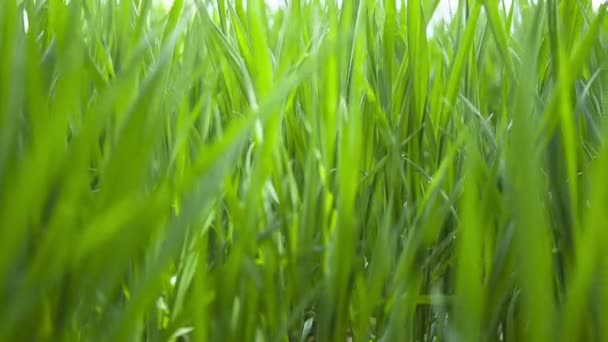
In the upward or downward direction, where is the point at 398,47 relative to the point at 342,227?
upward

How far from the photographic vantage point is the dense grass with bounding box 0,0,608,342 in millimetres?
237

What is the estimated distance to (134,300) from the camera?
229mm

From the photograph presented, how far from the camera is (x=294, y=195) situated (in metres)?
0.45

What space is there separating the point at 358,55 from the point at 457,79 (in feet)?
0.28

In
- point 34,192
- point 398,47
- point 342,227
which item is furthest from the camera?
point 398,47

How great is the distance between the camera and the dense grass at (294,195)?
24 cm

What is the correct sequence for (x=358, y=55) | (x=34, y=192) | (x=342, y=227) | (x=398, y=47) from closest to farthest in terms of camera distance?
(x=34, y=192) → (x=342, y=227) → (x=358, y=55) → (x=398, y=47)

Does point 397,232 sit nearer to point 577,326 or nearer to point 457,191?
point 457,191

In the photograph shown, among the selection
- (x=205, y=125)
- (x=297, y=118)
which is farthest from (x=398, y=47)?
(x=205, y=125)

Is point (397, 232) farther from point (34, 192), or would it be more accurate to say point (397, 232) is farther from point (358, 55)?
point (34, 192)

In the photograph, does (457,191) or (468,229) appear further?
(457,191)

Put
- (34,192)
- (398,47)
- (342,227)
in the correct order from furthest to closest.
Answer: (398,47), (342,227), (34,192)

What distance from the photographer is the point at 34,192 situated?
0.23 m

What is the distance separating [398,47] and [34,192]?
1.69 feet
